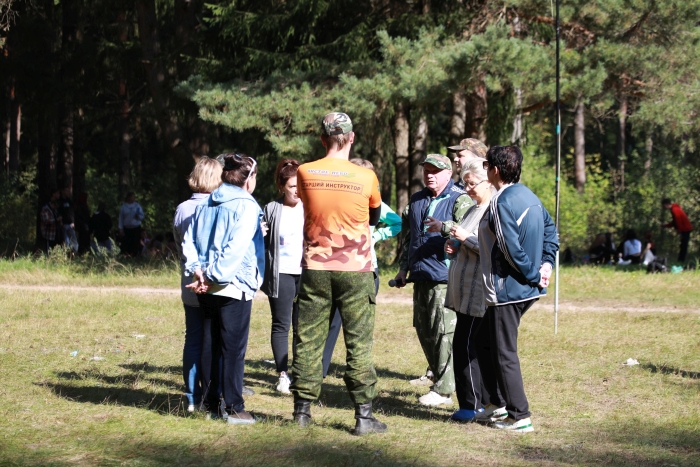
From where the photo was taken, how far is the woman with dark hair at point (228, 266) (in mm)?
5582

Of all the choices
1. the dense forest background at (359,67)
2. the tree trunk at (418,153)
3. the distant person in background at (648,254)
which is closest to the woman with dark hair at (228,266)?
the dense forest background at (359,67)

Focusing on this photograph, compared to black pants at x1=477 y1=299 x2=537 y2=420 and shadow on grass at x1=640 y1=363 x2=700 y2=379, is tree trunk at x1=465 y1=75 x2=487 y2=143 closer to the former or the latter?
shadow on grass at x1=640 y1=363 x2=700 y2=379

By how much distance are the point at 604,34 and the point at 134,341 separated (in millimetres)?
10718

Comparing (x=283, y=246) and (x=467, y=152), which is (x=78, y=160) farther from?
(x=467, y=152)

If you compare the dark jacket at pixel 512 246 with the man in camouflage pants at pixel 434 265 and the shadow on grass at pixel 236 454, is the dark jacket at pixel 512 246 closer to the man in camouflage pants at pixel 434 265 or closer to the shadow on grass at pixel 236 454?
the man in camouflage pants at pixel 434 265

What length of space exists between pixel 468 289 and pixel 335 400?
1565 millimetres

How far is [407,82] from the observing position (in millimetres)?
14805

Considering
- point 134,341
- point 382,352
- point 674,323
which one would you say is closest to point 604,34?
point 674,323

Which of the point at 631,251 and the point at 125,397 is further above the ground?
the point at 631,251

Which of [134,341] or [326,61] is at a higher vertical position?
[326,61]

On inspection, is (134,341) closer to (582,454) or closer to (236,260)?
(236,260)

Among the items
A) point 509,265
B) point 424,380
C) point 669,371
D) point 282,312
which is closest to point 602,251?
point 669,371

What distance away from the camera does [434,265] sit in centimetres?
638

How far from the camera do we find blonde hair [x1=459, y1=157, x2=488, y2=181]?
5945 mm
